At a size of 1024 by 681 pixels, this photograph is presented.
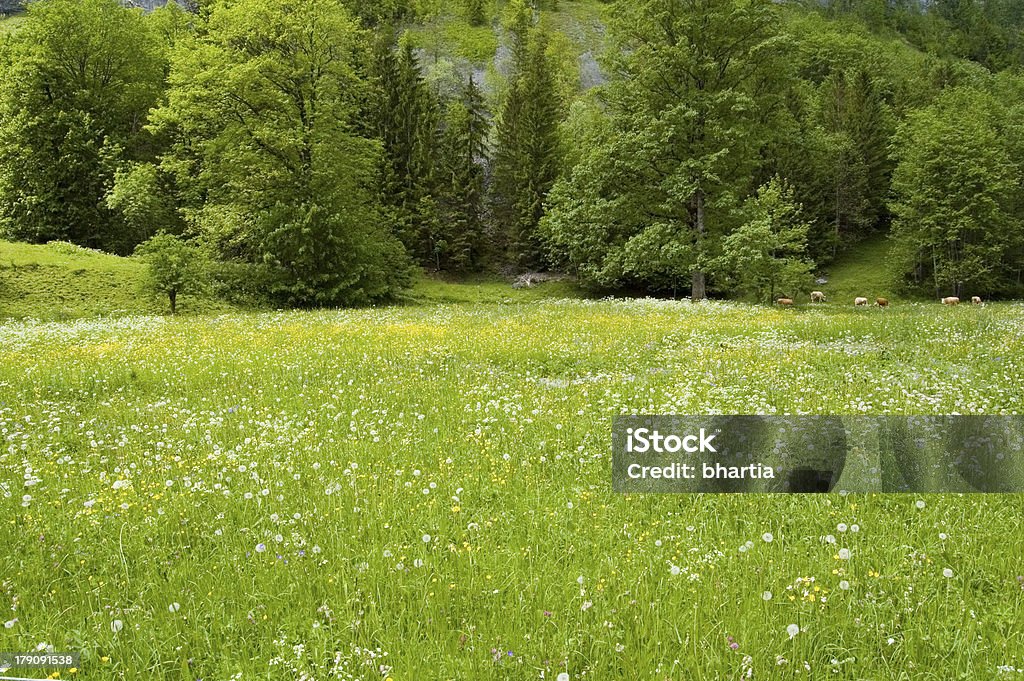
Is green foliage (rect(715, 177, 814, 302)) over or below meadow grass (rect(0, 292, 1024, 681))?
over

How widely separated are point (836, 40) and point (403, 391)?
136 m

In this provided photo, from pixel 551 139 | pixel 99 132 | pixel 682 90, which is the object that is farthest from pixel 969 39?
pixel 99 132

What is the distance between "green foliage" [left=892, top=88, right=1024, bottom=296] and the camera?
52719 mm

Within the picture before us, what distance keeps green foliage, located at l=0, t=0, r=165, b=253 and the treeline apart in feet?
0.56

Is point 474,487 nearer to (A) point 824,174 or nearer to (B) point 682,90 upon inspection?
(B) point 682,90

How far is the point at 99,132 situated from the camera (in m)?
46.1

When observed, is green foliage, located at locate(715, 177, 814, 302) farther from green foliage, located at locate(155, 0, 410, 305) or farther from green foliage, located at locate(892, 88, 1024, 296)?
green foliage, located at locate(892, 88, 1024, 296)

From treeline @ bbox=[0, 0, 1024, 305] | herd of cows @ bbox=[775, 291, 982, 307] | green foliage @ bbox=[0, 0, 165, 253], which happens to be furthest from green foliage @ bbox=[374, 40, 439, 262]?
herd of cows @ bbox=[775, 291, 982, 307]

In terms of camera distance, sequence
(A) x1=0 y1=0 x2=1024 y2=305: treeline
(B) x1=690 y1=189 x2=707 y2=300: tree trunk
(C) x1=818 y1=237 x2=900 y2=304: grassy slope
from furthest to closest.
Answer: (C) x1=818 y1=237 x2=900 y2=304: grassy slope → (A) x1=0 y1=0 x2=1024 y2=305: treeline → (B) x1=690 y1=189 x2=707 y2=300: tree trunk

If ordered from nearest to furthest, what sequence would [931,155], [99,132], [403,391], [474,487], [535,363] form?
[474,487], [403,391], [535,363], [99,132], [931,155]

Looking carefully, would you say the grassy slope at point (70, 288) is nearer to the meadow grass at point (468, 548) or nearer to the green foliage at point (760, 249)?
the meadow grass at point (468, 548)

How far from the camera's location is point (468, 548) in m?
4.13

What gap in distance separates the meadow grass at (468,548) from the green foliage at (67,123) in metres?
46.7

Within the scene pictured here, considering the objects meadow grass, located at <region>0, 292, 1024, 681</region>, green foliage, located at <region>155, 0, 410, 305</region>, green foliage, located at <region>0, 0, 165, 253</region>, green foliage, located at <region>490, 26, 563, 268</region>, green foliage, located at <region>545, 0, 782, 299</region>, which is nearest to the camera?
meadow grass, located at <region>0, 292, 1024, 681</region>
